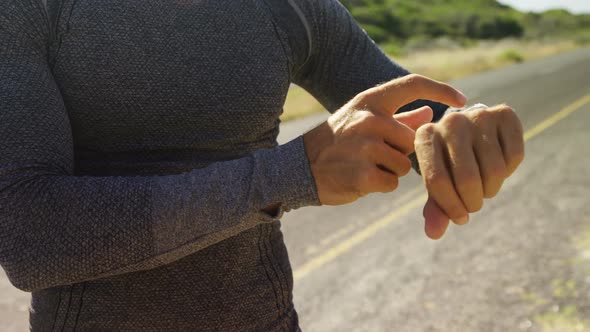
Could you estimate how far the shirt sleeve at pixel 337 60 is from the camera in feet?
4.72

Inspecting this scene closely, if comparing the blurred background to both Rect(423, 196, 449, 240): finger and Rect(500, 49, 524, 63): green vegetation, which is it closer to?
Rect(423, 196, 449, 240): finger

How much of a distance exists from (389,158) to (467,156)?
13 centimetres

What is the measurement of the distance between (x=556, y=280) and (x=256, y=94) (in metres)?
3.05

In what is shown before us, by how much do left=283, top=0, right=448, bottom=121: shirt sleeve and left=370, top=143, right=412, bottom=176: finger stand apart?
366 mm

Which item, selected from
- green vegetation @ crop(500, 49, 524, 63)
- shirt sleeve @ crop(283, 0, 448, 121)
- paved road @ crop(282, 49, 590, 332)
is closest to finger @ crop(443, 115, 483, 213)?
shirt sleeve @ crop(283, 0, 448, 121)

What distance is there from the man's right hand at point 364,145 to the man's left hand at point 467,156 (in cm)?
6

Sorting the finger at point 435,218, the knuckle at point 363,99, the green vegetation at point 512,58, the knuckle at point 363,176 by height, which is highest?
the knuckle at point 363,99

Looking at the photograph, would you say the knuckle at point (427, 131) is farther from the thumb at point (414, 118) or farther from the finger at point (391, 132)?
the thumb at point (414, 118)

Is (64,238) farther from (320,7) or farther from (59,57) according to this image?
(320,7)

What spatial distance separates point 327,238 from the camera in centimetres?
504

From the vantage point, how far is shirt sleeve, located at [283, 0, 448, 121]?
4.72 feet

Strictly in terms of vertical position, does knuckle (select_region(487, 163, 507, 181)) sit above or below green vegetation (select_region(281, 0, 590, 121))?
above

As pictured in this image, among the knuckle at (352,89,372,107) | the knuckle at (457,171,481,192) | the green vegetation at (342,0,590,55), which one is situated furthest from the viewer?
the green vegetation at (342,0,590,55)

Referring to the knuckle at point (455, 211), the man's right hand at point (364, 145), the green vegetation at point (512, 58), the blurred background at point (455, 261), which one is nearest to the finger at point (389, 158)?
the man's right hand at point (364, 145)
